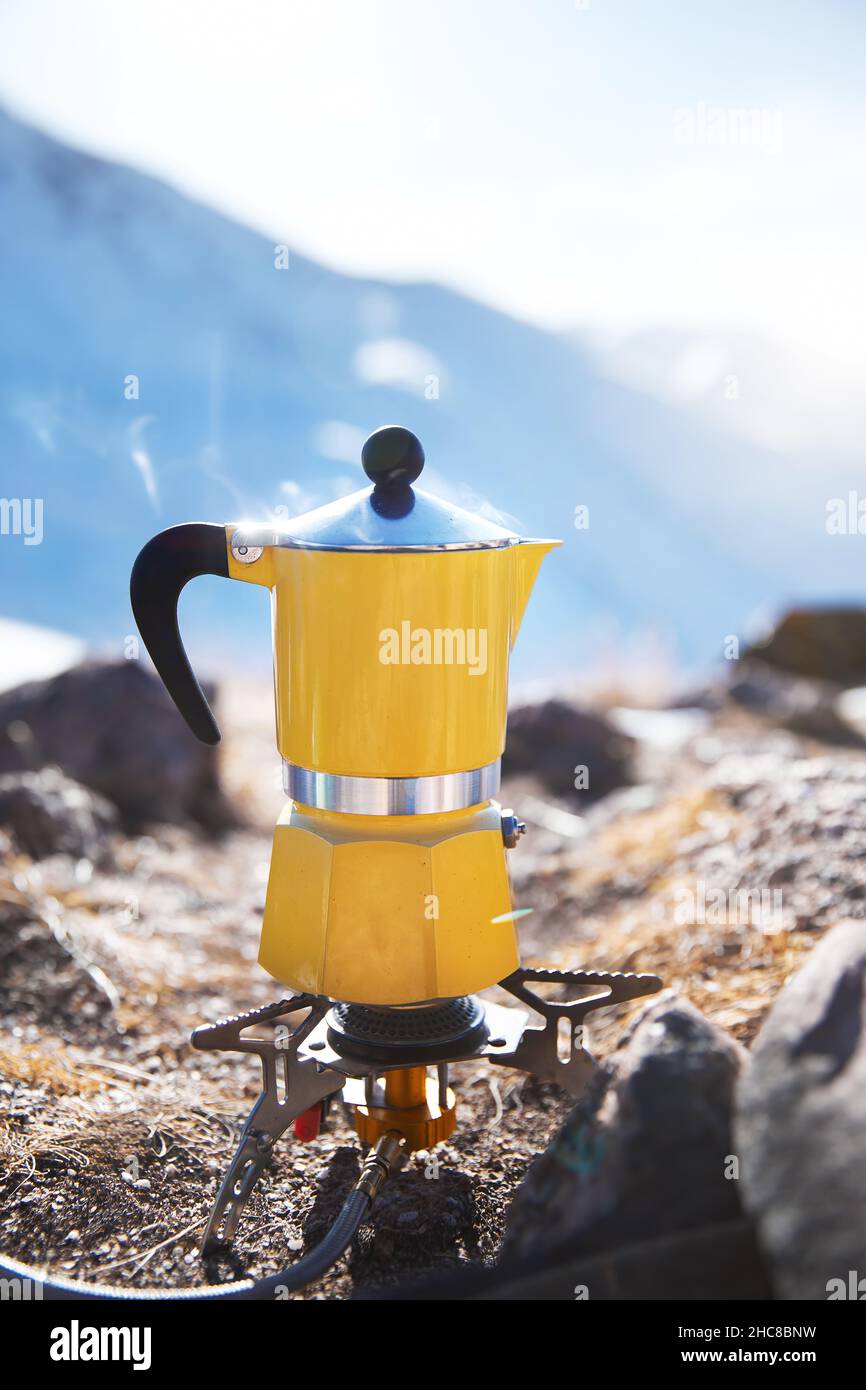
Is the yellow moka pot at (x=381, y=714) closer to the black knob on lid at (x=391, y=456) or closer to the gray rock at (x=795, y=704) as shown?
the black knob on lid at (x=391, y=456)

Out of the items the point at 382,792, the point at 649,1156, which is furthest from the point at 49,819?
the point at 649,1156

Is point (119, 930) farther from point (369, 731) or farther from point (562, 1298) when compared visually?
point (562, 1298)

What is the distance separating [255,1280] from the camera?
5.57ft

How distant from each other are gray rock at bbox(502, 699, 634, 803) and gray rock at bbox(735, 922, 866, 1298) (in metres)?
3.62

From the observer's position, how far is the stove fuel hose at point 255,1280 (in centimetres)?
166

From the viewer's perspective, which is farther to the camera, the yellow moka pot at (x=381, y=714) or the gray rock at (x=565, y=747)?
the gray rock at (x=565, y=747)

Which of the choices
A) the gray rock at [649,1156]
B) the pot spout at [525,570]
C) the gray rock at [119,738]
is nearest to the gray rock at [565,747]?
the gray rock at [119,738]

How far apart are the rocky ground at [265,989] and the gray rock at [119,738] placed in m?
0.08

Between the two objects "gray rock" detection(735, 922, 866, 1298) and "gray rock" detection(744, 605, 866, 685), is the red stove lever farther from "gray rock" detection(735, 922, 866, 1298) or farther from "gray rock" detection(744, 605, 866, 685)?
"gray rock" detection(744, 605, 866, 685)

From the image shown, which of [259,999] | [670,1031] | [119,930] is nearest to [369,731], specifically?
[670,1031]

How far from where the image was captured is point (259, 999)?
301 centimetres

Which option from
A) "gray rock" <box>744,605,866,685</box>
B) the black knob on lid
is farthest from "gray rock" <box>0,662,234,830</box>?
"gray rock" <box>744,605,866,685</box>

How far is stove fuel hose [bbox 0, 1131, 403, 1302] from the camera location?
1655mm

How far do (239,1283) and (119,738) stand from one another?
300 centimetres
